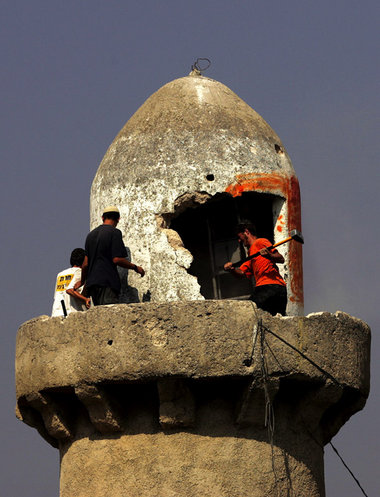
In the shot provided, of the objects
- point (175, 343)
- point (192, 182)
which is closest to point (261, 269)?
point (192, 182)

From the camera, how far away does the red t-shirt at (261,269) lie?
1436cm

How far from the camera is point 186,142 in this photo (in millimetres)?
15180

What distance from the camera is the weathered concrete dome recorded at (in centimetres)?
1482

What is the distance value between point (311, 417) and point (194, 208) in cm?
288

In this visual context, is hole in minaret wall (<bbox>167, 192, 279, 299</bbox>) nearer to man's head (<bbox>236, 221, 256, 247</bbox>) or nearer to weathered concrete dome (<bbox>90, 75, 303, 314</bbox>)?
weathered concrete dome (<bbox>90, 75, 303, 314</bbox>)

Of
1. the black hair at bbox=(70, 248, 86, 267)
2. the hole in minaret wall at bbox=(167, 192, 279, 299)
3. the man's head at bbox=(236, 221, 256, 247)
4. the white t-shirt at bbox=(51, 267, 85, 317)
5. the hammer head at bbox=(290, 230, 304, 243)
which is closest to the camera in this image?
the hammer head at bbox=(290, 230, 304, 243)

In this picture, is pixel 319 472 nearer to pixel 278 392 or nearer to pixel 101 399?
pixel 278 392

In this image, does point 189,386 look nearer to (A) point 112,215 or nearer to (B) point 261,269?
(B) point 261,269

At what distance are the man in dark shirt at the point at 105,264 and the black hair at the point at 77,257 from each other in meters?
0.68

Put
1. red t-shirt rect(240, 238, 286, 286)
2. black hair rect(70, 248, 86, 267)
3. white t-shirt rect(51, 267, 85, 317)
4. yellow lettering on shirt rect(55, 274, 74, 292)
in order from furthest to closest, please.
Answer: black hair rect(70, 248, 86, 267) < yellow lettering on shirt rect(55, 274, 74, 292) < white t-shirt rect(51, 267, 85, 317) < red t-shirt rect(240, 238, 286, 286)

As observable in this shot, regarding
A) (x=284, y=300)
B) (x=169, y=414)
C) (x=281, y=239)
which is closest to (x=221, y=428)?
(x=169, y=414)

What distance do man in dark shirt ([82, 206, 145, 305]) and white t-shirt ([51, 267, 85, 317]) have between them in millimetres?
482

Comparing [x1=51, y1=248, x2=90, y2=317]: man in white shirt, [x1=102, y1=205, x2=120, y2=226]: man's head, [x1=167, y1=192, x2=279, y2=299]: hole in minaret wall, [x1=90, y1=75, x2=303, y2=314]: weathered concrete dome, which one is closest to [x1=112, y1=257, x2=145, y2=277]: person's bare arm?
[x1=90, y1=75, x2=303, y2=314]: weathered concrete dome

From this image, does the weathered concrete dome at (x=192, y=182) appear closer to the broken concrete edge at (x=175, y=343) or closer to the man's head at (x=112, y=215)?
the man's head at (x=112, y=215)
